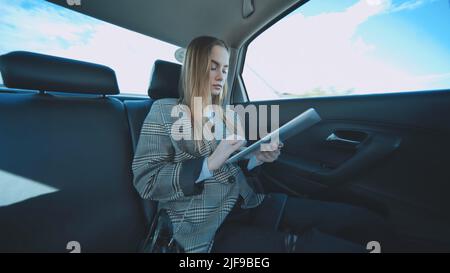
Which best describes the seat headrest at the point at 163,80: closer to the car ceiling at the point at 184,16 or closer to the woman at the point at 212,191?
the woman at the point at 212,191

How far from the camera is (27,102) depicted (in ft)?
2.78

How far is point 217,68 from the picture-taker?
1002mm

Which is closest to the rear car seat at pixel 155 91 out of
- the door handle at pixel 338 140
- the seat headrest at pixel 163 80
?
the seat headrest at pixel 163 80

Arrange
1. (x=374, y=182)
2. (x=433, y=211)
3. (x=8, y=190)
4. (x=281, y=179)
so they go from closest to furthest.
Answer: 1. (x=8, y=190)
2. (x=433, y=211)
3. (x=374, y=182)
4. (x=281, y=179)

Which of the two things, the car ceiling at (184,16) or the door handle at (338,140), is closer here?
the door handle at (338,140)

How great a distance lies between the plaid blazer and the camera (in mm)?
763

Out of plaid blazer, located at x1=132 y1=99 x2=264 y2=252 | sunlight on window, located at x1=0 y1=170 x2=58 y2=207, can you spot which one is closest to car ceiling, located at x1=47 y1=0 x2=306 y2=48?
plaid blazer, located at x1=132 y1=99 x2=264 y2=252

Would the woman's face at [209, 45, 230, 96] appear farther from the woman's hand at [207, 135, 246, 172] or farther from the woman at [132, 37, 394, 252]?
the woman's hand at [207, 135, 246, 172]

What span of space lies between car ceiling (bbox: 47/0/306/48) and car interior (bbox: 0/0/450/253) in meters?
0.02

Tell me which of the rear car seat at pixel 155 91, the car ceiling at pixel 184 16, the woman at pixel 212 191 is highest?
the car ceiling at pixel 184 16

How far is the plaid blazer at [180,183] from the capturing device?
76 centimetres

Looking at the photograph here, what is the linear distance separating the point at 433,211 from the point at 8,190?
5.61ft
